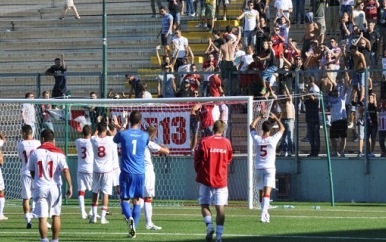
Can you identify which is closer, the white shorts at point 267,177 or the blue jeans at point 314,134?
the white shorts at point 267,177

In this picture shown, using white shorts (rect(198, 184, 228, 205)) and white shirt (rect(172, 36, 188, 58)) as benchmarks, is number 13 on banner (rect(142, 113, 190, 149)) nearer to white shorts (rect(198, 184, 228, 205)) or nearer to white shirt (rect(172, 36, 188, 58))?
white shirt (rect(172, 36, 188, 58))

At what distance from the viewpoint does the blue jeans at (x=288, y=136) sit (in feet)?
112

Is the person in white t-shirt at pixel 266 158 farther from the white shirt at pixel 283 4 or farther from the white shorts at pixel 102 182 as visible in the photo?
the white shirt at pixel 283 4

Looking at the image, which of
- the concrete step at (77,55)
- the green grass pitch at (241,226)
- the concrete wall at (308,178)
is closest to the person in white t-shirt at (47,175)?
the green grass pitch at (241,226)

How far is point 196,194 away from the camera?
1342 inches

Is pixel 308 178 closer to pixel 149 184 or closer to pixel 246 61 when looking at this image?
pixel 246 61

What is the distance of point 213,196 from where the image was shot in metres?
21.8

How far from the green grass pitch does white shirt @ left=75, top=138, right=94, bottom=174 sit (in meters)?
1.12

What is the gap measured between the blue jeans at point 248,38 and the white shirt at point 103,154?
11.5m

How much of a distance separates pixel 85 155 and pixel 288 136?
26.1 feet

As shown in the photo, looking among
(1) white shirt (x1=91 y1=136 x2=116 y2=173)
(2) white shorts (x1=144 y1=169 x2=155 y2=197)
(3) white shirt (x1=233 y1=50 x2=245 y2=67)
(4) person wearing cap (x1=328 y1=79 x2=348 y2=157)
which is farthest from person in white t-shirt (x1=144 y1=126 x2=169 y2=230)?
(3) white shirt (x1=233 y1=50 x2=245 y2=67)

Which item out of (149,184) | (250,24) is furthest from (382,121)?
(149,184)

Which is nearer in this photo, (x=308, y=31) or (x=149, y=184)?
(x=149, y=184)

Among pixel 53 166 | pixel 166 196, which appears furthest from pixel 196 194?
pixel 53 166
